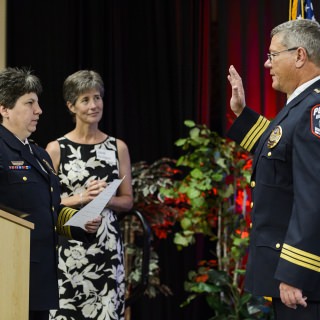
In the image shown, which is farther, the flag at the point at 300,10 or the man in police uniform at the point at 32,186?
the flag at the point at 300,10

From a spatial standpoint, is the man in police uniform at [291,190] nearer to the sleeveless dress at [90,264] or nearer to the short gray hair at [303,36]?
the short gray hair at [303,36]

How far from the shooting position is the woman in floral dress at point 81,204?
406 cm

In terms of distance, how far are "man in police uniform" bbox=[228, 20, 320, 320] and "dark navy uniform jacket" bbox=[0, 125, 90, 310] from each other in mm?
865

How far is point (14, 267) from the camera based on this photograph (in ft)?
9.28

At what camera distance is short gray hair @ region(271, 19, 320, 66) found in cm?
278

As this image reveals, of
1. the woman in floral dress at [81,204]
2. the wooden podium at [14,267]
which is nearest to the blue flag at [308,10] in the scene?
the woman in floral dress at [81,204]

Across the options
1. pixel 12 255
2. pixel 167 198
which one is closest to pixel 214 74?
pixel 167 198

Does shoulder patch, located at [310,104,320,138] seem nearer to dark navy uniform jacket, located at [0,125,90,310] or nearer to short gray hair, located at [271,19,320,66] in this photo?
short gray hair, located at [271,19,320,66]

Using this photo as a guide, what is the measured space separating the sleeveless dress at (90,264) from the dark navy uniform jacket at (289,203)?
141 centimetres

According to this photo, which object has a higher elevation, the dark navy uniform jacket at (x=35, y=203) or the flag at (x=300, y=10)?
the flag at (x=300, y=10)

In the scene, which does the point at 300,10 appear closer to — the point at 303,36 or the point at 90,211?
the point at 303,36

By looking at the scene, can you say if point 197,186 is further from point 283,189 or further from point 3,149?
point 283,189

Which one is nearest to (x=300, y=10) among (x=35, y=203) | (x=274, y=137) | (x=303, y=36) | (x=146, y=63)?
(x=303, y=36)

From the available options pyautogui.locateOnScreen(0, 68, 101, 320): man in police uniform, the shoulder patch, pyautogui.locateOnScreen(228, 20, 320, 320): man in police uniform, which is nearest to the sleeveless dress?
pyautogui.locateOnScreen(0, 68, 101, 320): man in police uniform
